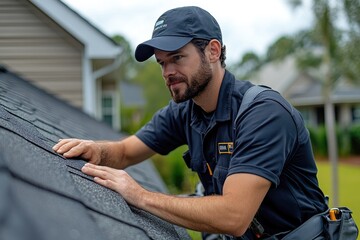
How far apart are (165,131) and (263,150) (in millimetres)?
1218

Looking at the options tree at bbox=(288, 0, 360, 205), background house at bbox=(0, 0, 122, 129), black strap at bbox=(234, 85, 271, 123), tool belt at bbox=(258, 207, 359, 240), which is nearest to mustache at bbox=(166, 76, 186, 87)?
black strap at bbox=(234, 85, 271, 123)

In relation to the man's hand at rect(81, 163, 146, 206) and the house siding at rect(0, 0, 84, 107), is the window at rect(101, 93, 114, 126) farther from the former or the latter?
the man's hand at rect(81, 163, 146, 206)

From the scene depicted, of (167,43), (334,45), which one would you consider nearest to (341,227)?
(167,43)

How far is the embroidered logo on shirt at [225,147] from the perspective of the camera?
248 centimetres

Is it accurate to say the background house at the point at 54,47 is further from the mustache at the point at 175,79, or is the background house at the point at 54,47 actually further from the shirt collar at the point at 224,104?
the mustache at the point at 175,79

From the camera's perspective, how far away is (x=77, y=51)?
8320mm

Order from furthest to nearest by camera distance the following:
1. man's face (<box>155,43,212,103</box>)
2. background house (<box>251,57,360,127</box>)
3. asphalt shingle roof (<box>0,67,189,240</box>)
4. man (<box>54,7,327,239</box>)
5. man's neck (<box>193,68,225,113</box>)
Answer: background house (<box>251,57,360,127</box>), man's neck (<box>193,68,225,113</box>), man's face (<box>155,43,212,103</box>), man (<box>54,7,327,239</box>), asphalt shingle roof (<box>0,67,189,240</box>)

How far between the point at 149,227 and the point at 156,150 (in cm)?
149

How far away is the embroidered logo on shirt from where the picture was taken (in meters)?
2.48

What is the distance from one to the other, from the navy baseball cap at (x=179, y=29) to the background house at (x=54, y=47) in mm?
5258

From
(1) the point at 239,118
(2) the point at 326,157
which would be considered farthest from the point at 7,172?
(2) the point at 326,157

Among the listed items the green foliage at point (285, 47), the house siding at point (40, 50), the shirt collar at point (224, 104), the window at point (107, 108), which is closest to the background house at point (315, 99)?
the green foliage at point (285, 47)

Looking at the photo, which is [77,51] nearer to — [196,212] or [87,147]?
[87,147]

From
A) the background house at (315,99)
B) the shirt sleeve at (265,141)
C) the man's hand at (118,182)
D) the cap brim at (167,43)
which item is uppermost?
the cap brim at (167,43)
